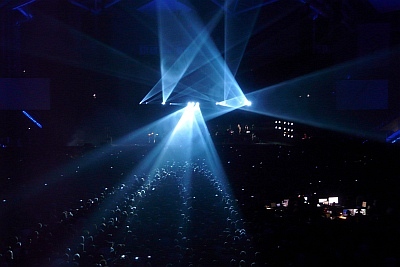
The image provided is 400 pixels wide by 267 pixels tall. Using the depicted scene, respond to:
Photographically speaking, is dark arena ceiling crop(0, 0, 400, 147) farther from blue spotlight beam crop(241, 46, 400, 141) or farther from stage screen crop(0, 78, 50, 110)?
stage screen crop(0, 78, 50, 110)

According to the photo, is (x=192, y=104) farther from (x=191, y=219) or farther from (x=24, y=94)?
(x=191, y=219)

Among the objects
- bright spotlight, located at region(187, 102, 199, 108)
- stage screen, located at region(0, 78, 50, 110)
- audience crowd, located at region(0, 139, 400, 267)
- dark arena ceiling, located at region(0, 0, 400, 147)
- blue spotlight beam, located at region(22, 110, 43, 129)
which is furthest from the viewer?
bright spotlight, located at region(187, 102, 199, 108)

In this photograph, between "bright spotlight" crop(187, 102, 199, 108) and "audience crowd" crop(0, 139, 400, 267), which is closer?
"audience crowd" crop(0, 139, 400, 267)

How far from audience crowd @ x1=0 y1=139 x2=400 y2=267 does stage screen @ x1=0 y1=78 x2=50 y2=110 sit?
475cm

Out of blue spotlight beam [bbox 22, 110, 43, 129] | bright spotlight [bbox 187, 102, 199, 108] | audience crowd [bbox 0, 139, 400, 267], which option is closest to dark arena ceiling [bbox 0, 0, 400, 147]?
blue spotlight beam [bbox 22, 110, 43, 129]

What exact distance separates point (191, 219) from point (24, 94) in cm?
1464

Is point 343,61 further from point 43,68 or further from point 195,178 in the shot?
point 43,68

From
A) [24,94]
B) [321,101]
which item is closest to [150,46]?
[24,94]

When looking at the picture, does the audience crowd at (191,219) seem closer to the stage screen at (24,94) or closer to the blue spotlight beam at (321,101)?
the stage screen at (24,94)

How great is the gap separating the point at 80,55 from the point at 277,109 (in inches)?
370

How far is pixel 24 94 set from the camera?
21.0 metres

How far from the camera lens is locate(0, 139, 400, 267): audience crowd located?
642cm

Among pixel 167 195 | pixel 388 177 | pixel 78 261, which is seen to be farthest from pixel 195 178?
pixel 78 261

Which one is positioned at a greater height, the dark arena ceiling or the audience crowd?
the dark arena ceiling
